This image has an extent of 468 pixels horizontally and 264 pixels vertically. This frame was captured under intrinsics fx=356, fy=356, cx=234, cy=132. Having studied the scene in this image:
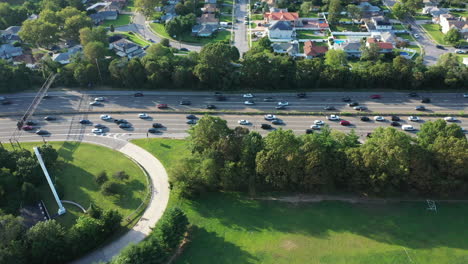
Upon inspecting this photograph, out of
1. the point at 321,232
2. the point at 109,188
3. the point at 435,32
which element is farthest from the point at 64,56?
the point at 435,32

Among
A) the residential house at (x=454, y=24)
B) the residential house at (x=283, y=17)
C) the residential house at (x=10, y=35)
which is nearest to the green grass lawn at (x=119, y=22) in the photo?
the residential house at (x=10, y=35)

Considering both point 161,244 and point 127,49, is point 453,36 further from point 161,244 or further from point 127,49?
point 161,244

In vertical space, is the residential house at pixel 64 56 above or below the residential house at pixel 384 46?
below

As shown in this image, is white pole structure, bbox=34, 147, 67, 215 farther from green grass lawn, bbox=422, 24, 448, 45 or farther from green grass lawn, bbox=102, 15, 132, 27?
green grass lawn, bbox=422, 24, 448, 45

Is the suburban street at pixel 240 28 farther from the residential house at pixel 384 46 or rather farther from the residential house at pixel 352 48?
the residential house at pixel 384 46

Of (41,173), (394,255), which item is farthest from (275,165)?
(41,173)

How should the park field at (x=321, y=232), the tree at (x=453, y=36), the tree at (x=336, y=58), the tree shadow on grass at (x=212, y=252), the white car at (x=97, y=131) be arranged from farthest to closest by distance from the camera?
1. the tree at (x=453, y=36)
2. the tree at (x=336, y=58)
3. the white car at (x=97, y=131)
4. the park field at (x=321, y=232)
5. the tree shadow on grass at (x=212, y=252)
